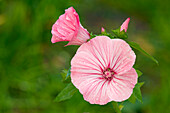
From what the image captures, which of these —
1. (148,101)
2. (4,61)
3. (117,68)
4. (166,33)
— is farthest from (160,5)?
(117,68)

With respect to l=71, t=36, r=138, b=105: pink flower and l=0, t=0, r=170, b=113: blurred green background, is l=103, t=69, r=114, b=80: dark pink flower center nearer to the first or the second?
l=71, t=36, r=138, b=105: pink flower

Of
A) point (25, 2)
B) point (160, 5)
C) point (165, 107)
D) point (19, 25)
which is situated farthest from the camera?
point (160, 5)

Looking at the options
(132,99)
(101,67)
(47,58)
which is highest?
(101,67)

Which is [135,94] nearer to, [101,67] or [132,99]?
[132,99]

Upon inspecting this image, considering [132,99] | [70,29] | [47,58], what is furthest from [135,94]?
[47,58]

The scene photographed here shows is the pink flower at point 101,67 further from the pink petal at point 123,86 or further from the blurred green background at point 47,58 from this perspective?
the blurred green background at point 47,58

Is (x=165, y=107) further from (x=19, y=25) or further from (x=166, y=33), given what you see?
(x=19, y=25)

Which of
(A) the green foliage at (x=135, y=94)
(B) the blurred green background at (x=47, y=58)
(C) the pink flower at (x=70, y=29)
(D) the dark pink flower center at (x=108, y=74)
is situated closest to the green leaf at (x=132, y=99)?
(A) the green foliage at (x=135, y=94)
